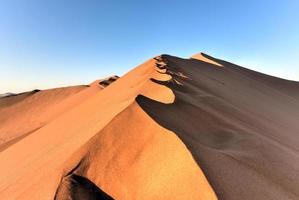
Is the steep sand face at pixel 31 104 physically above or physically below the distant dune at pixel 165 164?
below

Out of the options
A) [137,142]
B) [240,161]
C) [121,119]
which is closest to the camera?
[240,161]

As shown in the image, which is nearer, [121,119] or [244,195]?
[244,195]

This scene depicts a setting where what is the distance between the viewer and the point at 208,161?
229cm

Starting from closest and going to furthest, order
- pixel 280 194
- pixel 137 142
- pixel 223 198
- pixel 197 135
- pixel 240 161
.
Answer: pixel 223 198
pixel 280 194
pixel 240 161
pixel 137 142
pixel 197 135

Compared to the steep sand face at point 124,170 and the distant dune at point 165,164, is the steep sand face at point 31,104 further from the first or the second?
the steep sand face at point 124,170

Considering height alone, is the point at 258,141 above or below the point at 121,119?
below

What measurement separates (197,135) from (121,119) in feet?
2.40

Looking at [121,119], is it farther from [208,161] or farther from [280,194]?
[280,194]

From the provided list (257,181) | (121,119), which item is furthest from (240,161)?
(121,119)

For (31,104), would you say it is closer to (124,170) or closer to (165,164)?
(124,170)

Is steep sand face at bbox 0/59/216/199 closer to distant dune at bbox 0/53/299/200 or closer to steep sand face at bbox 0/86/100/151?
distant dune at bbox 0/53/299/200

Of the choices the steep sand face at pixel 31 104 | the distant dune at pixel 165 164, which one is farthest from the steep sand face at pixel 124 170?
the steep sand face at pixel 31 104

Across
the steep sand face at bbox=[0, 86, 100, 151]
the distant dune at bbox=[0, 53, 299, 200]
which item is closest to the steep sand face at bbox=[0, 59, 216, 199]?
the distant dune at bbox=[0, 53, 299, 200]

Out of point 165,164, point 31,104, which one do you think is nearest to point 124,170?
point 165,164
